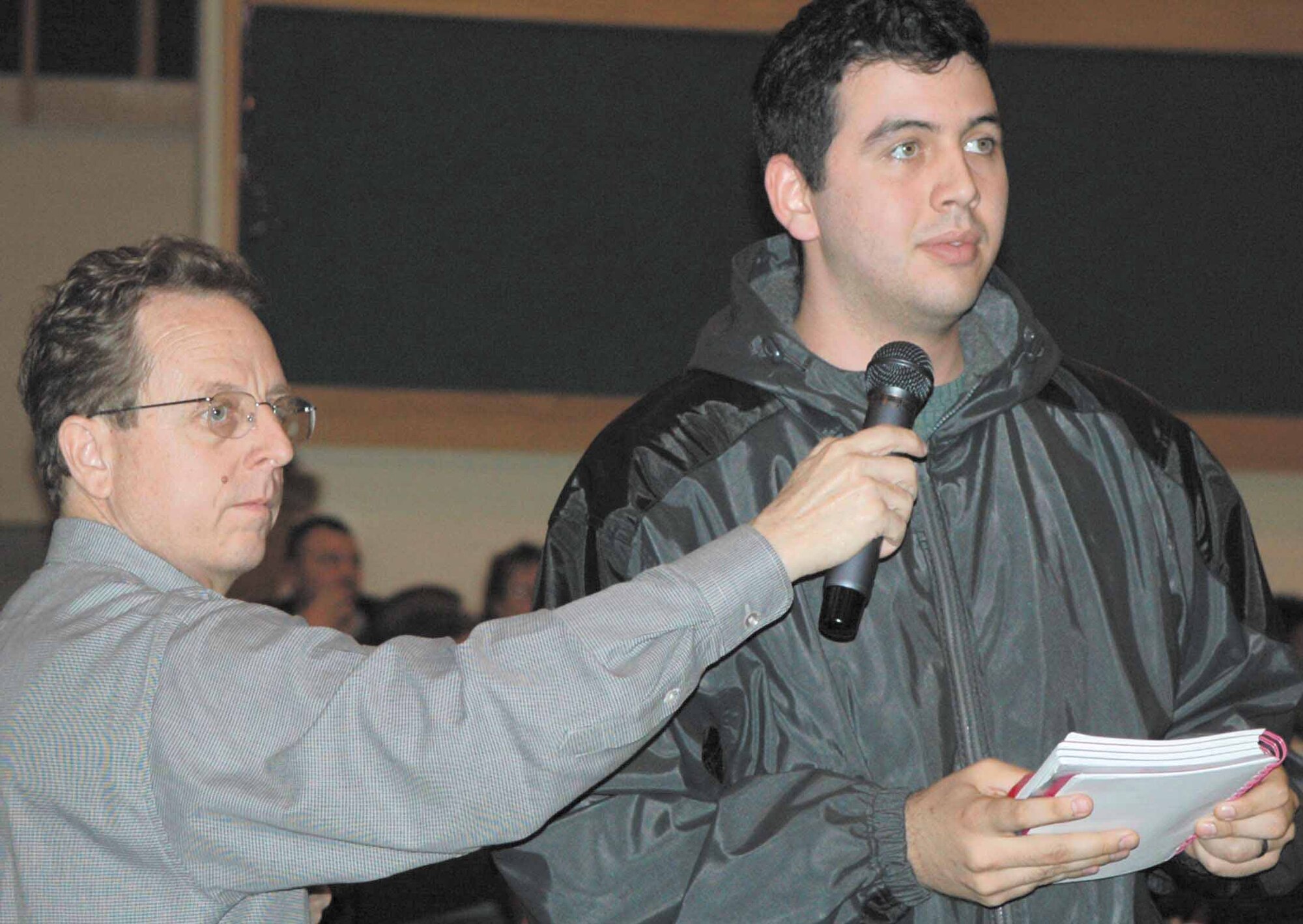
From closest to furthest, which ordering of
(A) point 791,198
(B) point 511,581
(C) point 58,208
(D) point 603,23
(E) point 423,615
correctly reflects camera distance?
(A) point 791,198 → (E) point 423,615 → (D) point 603,23 → (B) point 511,581 → (C) point 58,208

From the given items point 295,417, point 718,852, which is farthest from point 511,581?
point 718,852

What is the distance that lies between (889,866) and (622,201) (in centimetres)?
363

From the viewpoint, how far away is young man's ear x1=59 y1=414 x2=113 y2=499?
5.13ft

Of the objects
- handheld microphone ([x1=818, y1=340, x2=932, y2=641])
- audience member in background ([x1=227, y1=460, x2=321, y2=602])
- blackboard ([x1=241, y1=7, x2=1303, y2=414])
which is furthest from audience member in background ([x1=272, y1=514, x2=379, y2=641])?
handheld microphone ([x1=818, y1=340, x2=932, y2=641])

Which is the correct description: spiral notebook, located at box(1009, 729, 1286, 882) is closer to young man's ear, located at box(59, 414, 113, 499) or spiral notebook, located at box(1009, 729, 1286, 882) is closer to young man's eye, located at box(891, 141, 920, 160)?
young man's eye, located at box(891, 141, 920, 160)

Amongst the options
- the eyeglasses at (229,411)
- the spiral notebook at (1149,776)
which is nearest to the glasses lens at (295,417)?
the eyeglasses at (229,411)

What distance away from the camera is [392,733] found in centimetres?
130

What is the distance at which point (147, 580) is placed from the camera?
59.7 inches

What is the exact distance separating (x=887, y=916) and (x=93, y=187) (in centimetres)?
611

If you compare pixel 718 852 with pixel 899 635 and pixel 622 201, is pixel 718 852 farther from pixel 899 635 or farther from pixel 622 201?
pixel 622 201

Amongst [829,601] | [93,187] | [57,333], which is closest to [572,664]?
[829,601]

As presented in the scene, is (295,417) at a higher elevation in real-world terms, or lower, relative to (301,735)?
higher

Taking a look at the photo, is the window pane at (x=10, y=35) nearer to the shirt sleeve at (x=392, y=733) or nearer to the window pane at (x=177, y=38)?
the window pane at (x=177, y=38)

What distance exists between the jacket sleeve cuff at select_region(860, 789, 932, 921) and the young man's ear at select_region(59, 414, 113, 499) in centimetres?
87
